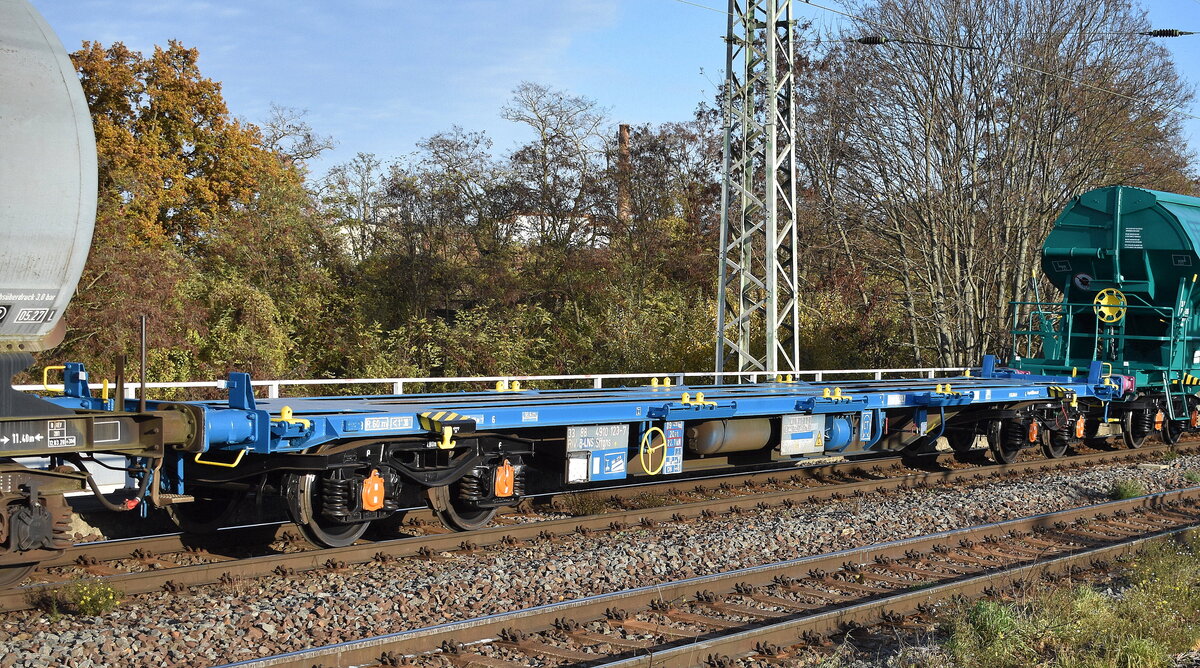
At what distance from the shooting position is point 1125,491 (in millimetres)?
12766

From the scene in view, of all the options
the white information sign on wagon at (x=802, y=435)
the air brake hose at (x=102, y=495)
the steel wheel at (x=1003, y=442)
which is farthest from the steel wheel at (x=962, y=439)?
the air brake hose at (x=102, y=495)

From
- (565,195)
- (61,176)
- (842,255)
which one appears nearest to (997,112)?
(842,255)

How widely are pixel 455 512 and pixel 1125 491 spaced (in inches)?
340

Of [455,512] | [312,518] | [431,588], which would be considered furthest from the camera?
[455,512]

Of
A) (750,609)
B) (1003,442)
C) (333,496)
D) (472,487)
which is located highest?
(333,496)

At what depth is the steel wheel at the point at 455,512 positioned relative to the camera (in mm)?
9430

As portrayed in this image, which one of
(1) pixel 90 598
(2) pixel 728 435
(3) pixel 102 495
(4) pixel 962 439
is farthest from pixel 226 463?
(4) pixel 962 439

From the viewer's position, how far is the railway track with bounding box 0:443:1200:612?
7586 mm

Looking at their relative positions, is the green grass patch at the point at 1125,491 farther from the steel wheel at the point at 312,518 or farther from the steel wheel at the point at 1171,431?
the steel wheel at the point at 312,518

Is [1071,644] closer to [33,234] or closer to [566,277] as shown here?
[33,234]

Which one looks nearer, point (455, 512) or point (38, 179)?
point (38, 179)

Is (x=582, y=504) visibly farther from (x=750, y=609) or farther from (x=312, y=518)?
(x=750, y=609)

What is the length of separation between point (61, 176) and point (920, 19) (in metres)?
21.7

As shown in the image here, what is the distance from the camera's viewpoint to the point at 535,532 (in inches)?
384
